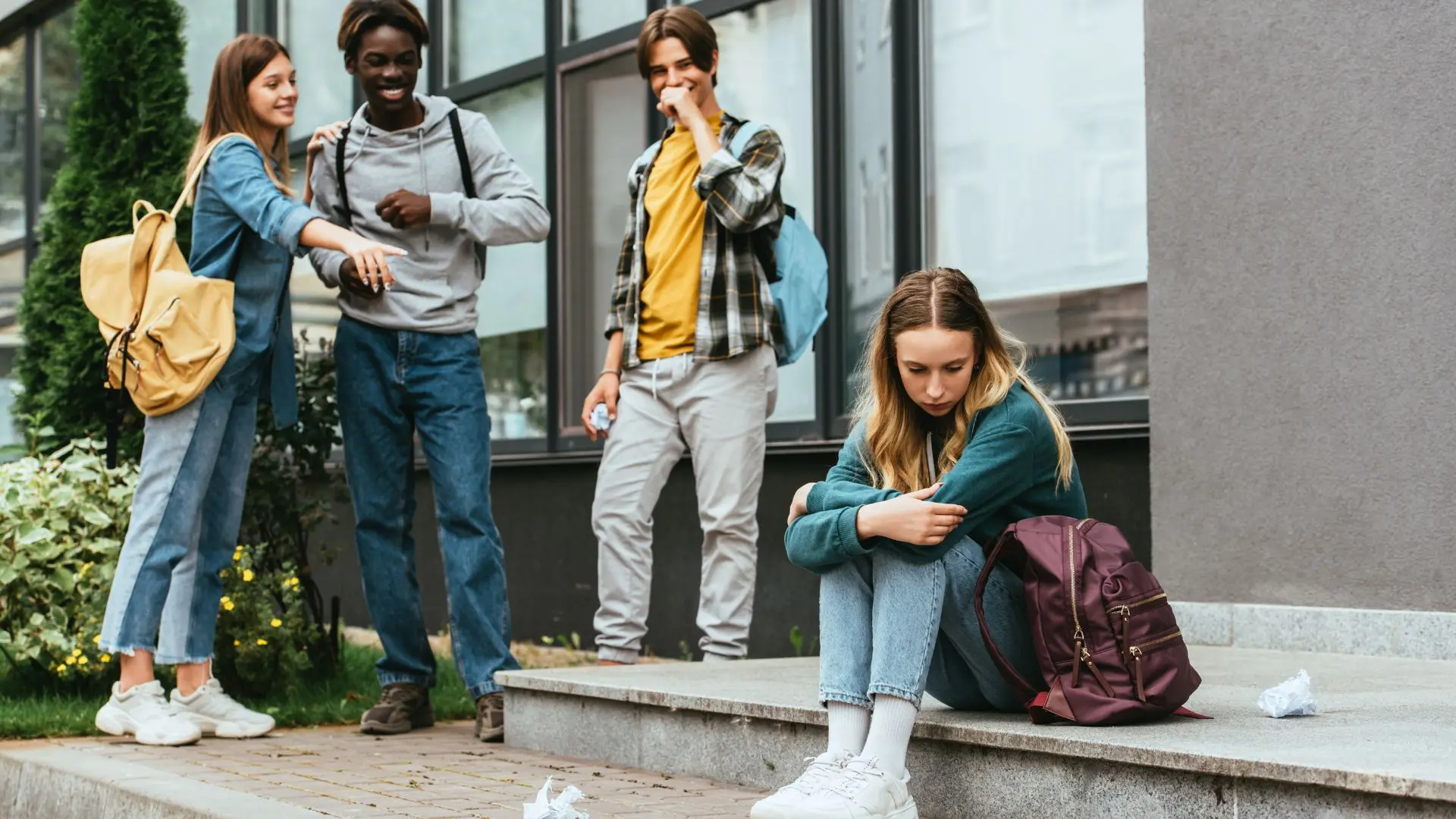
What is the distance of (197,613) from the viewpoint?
5.03 meters

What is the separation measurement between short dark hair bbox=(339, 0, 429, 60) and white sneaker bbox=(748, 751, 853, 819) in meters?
2.67

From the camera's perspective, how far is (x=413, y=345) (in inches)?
199

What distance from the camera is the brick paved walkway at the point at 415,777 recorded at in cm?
373

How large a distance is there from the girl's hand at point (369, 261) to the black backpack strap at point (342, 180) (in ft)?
1.69

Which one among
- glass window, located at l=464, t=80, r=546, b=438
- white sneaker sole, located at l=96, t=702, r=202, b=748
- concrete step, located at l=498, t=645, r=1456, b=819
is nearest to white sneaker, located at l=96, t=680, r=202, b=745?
white sneaker sole, located at l=96, t=702, r=202, b=748

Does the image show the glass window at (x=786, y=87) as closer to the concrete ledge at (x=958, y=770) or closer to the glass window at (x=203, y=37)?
the concrete ledge at (x=958, y=770)

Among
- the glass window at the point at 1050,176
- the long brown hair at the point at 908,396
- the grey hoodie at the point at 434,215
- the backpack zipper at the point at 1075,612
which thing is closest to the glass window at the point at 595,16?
the glass window at the point at 1050,176

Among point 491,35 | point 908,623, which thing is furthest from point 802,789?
point 491,35

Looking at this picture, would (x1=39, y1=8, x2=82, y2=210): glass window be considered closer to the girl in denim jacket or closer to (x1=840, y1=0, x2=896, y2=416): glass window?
(x1=840, y1=0, x2=896, y2=416): glass window

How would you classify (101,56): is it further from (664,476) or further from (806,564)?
(806,564)

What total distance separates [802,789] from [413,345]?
2305mm

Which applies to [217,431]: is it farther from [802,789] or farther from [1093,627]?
[1093,627]

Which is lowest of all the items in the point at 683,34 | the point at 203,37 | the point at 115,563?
the point at 115,563

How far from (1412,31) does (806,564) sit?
2.54m
